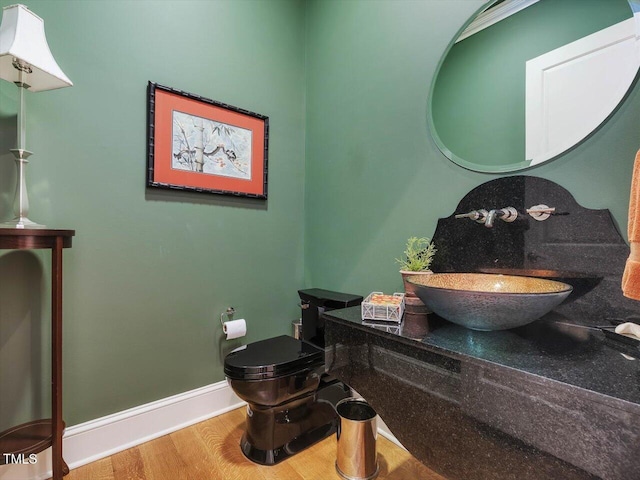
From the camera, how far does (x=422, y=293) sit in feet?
2.86

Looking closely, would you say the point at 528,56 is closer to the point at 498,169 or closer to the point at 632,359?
the point at 498,169

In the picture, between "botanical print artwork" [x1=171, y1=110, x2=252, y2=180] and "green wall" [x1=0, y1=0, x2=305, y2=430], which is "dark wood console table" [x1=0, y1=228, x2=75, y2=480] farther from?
"botanical print artwork" [x1=171, y1=110, x2=252, y2=180]

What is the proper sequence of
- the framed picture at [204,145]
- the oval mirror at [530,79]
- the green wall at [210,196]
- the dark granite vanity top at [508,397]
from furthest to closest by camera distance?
the framed picture at [204,145] < the green wall at [210,196] < the oval mirror at [530,79] < the dark granite vanity top at [508,397]

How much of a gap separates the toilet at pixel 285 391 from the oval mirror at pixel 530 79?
98cm

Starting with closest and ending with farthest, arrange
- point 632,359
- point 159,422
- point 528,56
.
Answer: point 632,359 < point 528,56 < point 159,422

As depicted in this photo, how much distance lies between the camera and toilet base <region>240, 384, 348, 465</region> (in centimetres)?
138

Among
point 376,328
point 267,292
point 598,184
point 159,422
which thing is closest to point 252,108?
point 267,292

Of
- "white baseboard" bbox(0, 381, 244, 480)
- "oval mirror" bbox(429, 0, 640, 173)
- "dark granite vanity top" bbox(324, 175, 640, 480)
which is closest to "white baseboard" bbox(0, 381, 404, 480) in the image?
"white baseboard" bbox(0, 381, 244, 480)

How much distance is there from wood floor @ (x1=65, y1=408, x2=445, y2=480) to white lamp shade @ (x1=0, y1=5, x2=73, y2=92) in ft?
5.40

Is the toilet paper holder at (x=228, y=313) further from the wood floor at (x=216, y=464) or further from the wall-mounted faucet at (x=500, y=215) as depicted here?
the wall-mounted faucet at (x=500, y=215)

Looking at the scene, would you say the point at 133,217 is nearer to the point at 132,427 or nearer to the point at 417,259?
the point at 132,427

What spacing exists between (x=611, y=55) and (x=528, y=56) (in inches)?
9.7

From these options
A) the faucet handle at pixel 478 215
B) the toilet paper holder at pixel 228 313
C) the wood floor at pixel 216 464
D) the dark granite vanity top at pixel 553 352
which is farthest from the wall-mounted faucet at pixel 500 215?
the toilet paper holder at pixel 228 313

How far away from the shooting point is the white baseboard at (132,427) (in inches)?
50.0
